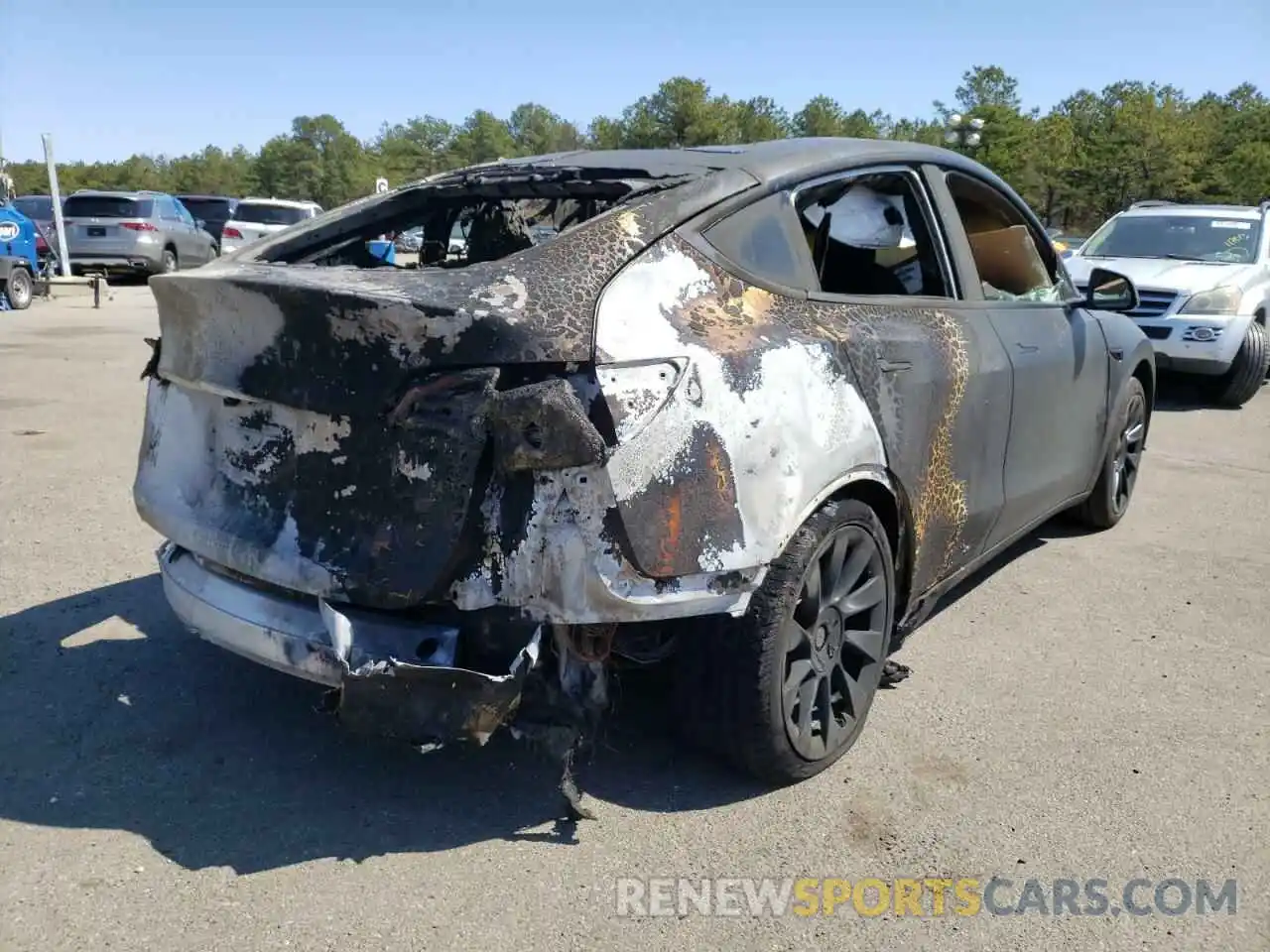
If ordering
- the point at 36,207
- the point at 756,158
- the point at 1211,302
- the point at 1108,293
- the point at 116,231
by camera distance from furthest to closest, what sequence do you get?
the point at 36,207, the point at 116,231, the point at 1211,302, the point at 1108,293, the point at 756,158

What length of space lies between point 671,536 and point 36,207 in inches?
986

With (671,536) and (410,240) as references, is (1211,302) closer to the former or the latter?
(410,240)

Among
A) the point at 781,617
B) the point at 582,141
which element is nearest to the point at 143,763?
the point at 781,617

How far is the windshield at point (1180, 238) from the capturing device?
34.6 ft

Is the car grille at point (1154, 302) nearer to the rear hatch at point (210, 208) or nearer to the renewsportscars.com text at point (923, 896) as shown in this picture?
the renewsportscars.com text at point (923, 896)

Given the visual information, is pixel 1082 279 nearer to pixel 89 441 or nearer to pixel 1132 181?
pixel 89 441

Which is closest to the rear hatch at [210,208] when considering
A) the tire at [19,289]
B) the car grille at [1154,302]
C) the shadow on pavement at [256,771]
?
the tire at [19,289]

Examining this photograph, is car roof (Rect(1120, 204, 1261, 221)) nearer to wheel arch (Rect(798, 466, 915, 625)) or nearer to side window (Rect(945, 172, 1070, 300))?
side window (Rect(945, 172, 1070, 300))

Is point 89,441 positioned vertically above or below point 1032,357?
below

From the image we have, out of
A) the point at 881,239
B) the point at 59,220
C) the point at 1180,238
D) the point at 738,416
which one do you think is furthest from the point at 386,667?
the point at 59,220

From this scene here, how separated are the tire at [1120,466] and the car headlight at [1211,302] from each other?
451 cm

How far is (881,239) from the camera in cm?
380

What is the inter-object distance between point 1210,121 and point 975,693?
5811cm

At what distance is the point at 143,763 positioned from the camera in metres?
3.04
